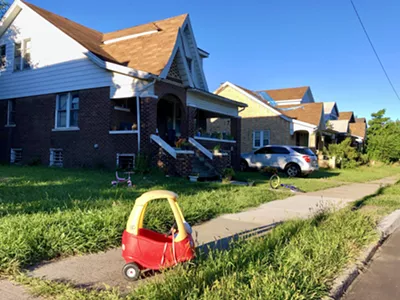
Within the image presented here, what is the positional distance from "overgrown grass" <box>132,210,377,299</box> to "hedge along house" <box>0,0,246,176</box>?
8.07 m

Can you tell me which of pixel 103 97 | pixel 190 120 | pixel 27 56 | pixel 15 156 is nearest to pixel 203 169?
pixel 190 120

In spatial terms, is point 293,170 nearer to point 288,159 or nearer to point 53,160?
point 288,159

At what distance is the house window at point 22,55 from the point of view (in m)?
17.4

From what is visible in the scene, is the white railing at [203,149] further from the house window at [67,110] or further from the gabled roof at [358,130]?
the gabled roof at [358,130]

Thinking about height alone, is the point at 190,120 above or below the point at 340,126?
below

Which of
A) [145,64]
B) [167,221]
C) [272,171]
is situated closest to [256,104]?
[272,171]

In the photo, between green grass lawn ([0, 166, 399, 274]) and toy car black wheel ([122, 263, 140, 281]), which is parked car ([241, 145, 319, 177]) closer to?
green grass lawn ([0, 166, 399, 274])

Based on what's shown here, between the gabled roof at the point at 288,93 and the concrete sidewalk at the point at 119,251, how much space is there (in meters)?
27.4

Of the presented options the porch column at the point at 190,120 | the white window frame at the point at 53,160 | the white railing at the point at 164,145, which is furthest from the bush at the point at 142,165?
the white window frame at the point at 53,160

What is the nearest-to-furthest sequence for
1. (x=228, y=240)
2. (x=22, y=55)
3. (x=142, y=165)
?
(x=228, y=240) < (x=142, y=165) < (x=22, y=55)

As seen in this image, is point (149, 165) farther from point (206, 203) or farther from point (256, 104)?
point (256, 104)

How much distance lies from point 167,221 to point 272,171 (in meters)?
10.8

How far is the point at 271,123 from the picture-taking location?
26.7m

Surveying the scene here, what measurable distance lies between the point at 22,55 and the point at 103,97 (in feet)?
20.0
